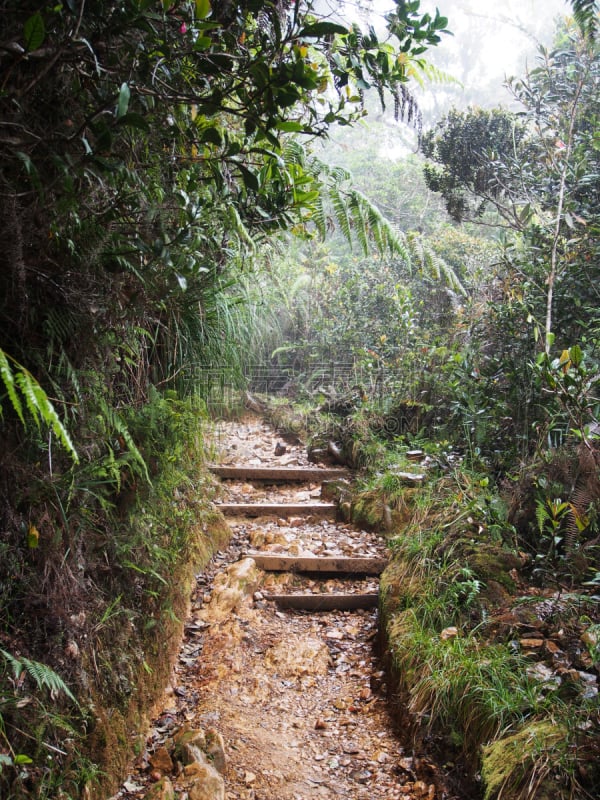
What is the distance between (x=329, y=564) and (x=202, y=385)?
63.4 inches

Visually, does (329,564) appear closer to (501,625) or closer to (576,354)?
(501,625)

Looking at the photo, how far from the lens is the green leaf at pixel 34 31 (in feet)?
3.51

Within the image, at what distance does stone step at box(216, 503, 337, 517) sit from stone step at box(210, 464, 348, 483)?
0.55 m

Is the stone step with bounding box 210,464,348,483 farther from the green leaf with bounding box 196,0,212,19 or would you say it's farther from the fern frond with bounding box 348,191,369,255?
the green leaf with bounding box 196,0,212,19

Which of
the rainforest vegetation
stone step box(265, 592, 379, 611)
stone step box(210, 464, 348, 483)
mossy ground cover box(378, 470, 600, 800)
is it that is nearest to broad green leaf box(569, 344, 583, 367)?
the rainforest vegetation

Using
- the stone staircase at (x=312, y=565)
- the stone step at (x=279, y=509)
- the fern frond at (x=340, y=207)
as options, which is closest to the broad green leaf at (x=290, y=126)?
A: the fern frond at (x=340, y=207)

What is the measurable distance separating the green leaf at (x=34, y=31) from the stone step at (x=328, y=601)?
303 cm

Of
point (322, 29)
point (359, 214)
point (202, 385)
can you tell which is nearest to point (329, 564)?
point (202, 385)

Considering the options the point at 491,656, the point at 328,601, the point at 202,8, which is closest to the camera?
the point at 202,8

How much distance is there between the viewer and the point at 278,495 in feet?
15.9

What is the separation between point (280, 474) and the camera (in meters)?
5.03

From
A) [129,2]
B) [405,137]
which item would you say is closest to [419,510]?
[129,2]

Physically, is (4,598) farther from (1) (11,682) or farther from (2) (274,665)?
(2) (274,665)

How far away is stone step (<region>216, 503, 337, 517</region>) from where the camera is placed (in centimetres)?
432
